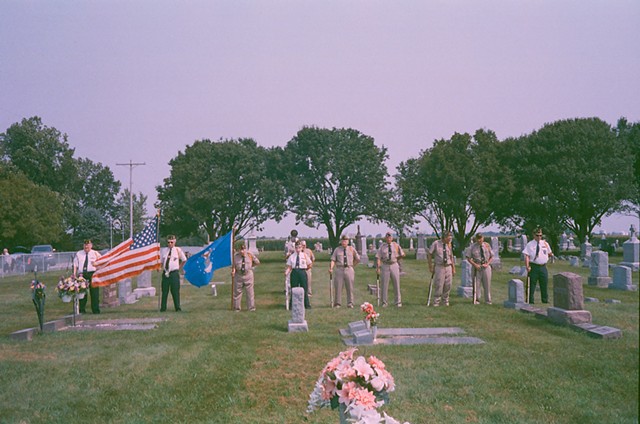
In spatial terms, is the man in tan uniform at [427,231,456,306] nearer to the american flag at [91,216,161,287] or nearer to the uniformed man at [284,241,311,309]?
the uniformed man at [284,241,311,309]

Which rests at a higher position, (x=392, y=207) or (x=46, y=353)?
(x=392, y=207)

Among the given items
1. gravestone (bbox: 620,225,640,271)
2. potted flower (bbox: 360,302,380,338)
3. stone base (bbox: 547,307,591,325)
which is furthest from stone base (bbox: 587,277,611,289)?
potted flower (bbox: 360,302,380,338)

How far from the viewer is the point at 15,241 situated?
47156mm

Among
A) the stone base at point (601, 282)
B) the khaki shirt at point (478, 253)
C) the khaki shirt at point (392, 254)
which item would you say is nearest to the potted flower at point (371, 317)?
the khaki shirt at point (392, 254)

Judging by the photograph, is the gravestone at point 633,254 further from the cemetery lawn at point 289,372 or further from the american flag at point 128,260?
the american flag at point 128,260

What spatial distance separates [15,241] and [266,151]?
24.2m

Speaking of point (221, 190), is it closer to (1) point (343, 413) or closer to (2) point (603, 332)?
(2) point (603, 332)

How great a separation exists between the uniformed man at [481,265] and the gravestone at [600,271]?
7.25 m

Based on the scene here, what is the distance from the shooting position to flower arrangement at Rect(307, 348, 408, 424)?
147 inches

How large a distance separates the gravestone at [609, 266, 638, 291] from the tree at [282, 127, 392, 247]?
31.0 m

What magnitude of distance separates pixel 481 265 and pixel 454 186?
1275 inches

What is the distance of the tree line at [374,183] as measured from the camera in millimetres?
43688

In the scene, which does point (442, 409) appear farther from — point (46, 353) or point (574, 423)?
point (46, 353)

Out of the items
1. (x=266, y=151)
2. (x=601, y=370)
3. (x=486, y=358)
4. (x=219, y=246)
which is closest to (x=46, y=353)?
(x=219, y=246)
